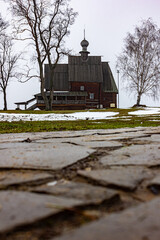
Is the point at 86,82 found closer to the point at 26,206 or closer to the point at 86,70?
the point at 86,70

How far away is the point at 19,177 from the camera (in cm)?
125

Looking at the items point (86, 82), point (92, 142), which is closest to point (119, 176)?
point (92, 142)

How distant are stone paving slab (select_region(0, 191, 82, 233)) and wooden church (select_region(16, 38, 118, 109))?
34845 mm

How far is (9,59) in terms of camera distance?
29.5m

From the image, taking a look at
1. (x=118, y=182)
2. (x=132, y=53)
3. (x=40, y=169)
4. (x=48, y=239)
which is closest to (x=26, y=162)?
(x=40, y=169)

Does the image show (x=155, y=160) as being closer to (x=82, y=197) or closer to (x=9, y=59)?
(x=82, y=197)

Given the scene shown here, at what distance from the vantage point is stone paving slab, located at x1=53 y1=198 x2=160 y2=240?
0.67 meters

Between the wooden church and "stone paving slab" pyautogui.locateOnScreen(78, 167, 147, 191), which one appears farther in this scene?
the wooden church

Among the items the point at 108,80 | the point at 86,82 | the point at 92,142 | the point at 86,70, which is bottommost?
the point at 92,142

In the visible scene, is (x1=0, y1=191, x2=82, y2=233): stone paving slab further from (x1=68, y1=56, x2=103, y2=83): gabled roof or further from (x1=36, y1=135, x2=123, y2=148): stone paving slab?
(x1=68, y1=56, x2=103, y2=83): gabled roof

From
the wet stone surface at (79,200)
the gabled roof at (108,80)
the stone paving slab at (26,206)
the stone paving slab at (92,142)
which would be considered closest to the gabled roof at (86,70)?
the gabled roof at (108,80)

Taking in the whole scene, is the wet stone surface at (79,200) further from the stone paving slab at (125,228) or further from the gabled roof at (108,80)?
the gabled roof at (108,80)

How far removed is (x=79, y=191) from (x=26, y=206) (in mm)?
258

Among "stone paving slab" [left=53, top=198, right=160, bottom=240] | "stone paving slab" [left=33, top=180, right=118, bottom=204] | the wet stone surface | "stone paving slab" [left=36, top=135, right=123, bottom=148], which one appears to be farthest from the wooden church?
"stone paving slab" [left=53, top=198, right=160, bottom=240]
